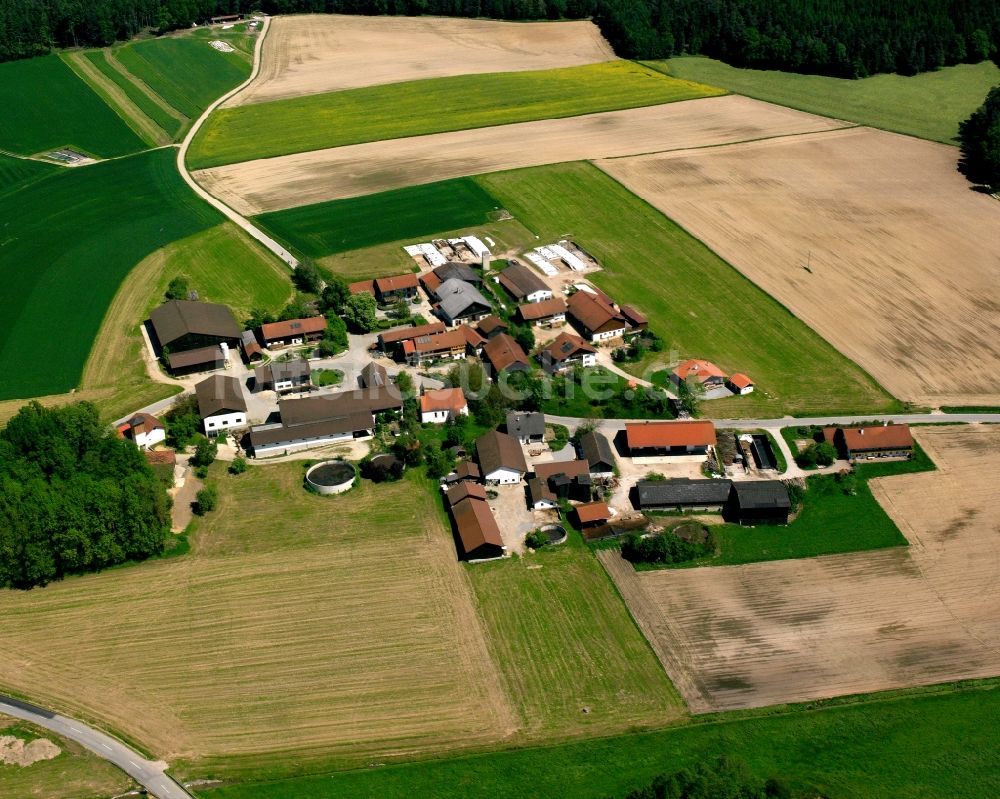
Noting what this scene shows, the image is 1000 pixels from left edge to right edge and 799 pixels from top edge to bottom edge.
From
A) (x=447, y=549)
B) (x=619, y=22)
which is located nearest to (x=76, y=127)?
(x=619, y=22)

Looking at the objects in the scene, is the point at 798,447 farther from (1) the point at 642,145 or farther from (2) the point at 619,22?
(2) the point at 619,22

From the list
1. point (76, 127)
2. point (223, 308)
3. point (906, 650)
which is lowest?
point (906, 650)

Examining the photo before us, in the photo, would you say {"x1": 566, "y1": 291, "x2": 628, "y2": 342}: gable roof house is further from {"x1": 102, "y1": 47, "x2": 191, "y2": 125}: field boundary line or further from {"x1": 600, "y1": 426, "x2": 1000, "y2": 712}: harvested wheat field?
{"x1": 102, "y1": 47, "x2": 191, "y2": 125}: field boundary line

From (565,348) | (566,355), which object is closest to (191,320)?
(565,348)

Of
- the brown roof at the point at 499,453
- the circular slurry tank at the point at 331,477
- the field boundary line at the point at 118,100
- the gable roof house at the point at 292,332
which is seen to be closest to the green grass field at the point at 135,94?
the field boundary line at the point at 118,100

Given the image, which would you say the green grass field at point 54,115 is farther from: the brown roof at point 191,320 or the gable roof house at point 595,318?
the gable roof house at point 595,318

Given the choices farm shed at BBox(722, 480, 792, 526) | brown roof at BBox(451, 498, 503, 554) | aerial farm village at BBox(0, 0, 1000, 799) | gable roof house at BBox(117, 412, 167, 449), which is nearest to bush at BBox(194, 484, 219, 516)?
aerial farm village at BBox(0, 0, 1000, 799)
